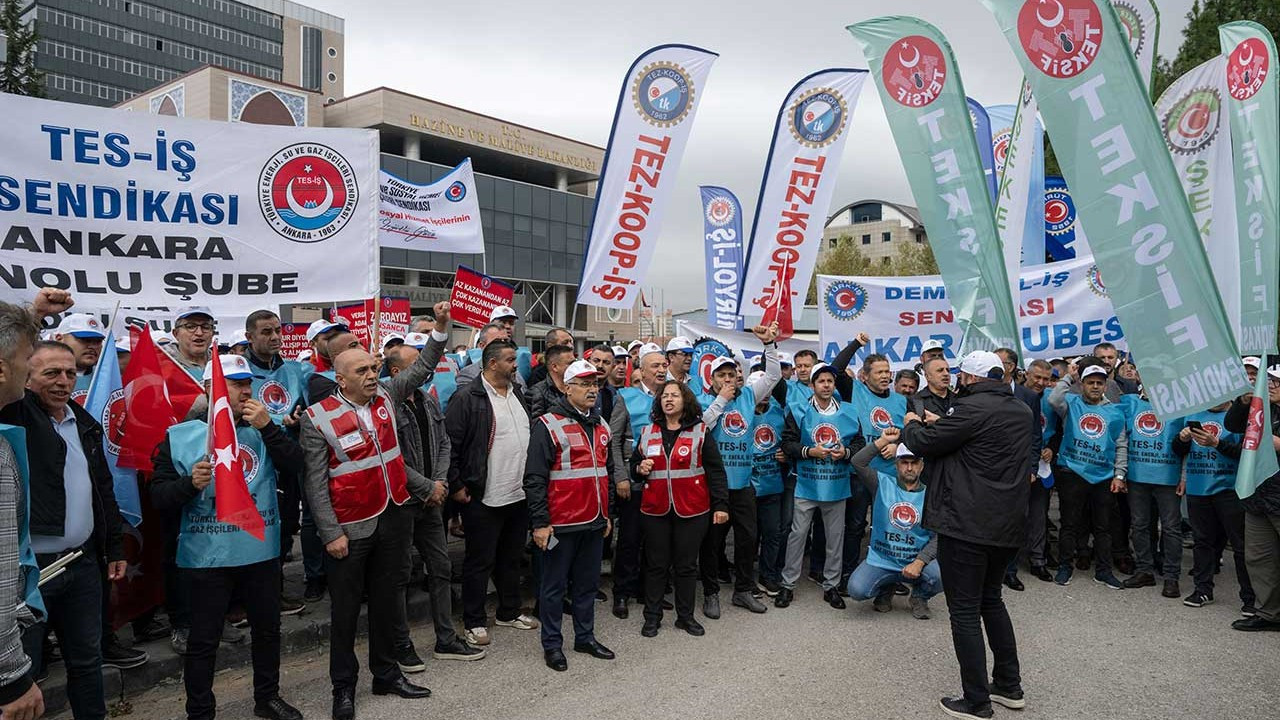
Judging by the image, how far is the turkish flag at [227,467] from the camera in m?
3.92

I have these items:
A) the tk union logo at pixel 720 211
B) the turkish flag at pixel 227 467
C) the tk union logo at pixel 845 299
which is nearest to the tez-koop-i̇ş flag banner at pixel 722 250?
the tk union logo at pixel 720 211

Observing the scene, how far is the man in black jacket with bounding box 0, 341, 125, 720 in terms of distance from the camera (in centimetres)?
348

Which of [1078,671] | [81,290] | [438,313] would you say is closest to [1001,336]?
[1078,671]

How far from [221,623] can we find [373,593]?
2.71ft

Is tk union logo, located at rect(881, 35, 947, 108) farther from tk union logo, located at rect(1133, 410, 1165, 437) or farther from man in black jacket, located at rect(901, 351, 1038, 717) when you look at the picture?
tk union logo, located at rect(1133, 410, 1165, 437)

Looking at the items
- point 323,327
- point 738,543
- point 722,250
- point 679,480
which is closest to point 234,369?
point 323,327

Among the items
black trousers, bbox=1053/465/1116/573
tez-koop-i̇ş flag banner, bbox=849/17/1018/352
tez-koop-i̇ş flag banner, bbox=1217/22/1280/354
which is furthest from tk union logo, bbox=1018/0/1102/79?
black trousers, bbox=1053/465/1116/573

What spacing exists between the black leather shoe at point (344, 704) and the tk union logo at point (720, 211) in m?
12.1

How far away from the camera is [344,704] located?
4.52 m

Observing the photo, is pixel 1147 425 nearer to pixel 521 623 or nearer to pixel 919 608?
pixel 919 608

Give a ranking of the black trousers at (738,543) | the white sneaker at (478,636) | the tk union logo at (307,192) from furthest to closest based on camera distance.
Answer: the black trousers at (738,543)
the white sneaker at (478,636)
the tk union logo at (307,192)

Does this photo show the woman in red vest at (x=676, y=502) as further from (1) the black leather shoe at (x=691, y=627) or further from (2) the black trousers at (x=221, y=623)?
(2) the black trousers at (x=221, y=623)

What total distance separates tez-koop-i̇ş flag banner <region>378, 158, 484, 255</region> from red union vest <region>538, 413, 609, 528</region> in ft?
22.3

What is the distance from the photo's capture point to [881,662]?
548 centimetres
